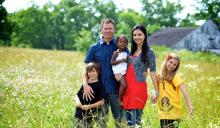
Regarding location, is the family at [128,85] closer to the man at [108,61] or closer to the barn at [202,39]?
the man at [108,61]

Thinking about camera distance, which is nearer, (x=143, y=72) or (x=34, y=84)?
(x=143, y=72)

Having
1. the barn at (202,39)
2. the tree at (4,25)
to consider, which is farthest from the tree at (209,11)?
the tree at (4,25)

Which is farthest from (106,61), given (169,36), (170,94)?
(169,36)

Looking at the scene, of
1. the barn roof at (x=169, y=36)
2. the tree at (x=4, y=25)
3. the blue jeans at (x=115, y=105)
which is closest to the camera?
the blue jeans at (x=115, y=105)

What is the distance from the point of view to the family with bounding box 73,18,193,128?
Answer: 18.0ft

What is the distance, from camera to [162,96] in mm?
5578

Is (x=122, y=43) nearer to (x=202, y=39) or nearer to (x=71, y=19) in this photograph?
(x=202, y=39)

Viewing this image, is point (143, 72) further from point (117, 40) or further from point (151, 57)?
point (117, 40)

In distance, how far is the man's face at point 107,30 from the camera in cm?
567

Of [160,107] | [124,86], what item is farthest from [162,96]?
[124,86]

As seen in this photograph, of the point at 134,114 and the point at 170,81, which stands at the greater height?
the point at 170,81

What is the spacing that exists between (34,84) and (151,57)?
4.10 m

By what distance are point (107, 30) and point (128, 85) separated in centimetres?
87

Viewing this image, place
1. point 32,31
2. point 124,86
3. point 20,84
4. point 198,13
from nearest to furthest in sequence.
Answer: point 124,86 < point 20,84 < point 198,13 < point 32,31
